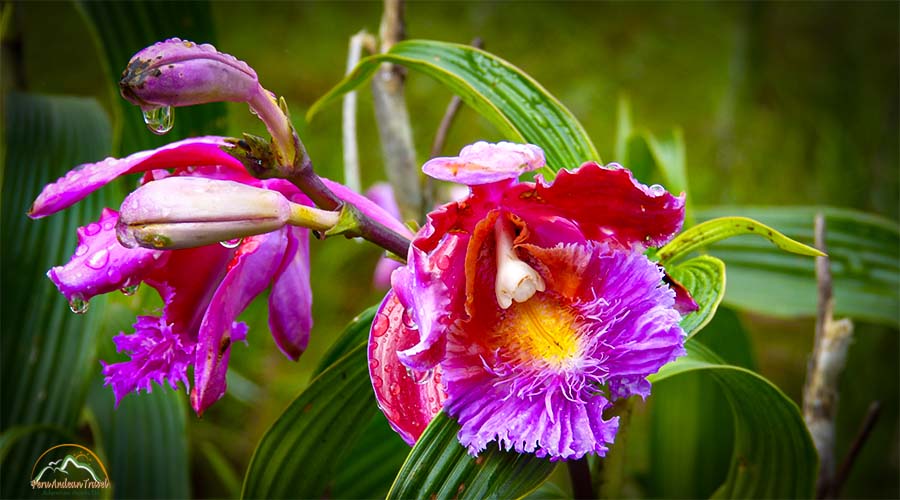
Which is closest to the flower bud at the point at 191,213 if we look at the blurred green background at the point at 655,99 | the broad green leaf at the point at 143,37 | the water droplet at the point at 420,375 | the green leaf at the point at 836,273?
the water droplet at the point at 420,375

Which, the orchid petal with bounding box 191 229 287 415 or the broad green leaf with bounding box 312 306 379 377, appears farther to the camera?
the broad green leaf with bounding box 312 306 379 377

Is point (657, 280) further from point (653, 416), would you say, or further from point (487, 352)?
point (653, 416)

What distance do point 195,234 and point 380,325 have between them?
121 mm

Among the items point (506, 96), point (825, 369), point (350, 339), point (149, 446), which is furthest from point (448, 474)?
point (149, 446)

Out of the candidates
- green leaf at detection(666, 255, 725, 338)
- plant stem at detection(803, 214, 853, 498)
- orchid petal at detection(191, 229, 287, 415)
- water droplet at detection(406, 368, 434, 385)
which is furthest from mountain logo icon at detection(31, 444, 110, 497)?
plant stem at detection(803, 214, 853, 498)

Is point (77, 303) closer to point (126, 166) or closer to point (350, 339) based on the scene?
point (126, 166)

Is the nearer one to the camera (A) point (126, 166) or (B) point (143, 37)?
(A) point (126, 166)

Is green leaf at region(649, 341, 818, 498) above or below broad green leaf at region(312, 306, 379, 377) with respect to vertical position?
below

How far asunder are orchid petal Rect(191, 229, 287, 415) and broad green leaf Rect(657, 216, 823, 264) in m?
0.25

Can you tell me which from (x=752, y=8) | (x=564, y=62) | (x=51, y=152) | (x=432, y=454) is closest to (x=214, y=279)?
(x=432, y=454)

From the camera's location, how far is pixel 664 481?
2.80 ft

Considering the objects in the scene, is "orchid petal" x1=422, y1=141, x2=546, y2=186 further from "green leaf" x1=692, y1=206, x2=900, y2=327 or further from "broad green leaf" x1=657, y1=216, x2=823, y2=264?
"green leaf" x1=692, y1=206, x2=900, y2=327

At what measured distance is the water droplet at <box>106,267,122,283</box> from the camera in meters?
0.41

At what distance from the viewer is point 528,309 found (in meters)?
0.44
